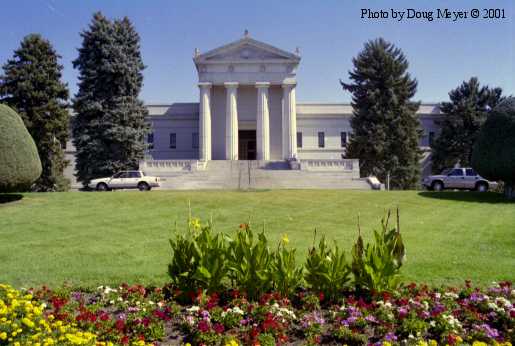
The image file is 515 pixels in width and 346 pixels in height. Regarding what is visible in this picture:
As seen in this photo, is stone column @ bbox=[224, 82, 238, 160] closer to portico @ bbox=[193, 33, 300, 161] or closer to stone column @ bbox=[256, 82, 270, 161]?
portico @ bbox=[193, 33, 300, 161]

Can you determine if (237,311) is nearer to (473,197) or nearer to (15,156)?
(15,156)

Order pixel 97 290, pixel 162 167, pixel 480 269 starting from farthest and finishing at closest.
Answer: pixel 162 167 < pixel 480 269 < pixel 97 290

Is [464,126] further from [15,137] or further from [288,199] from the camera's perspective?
[15,137]

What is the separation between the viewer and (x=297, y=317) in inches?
239

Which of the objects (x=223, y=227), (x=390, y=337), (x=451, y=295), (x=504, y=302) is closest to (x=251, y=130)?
(x=223, y=227)

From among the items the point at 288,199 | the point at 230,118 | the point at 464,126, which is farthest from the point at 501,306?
the point at 464,126

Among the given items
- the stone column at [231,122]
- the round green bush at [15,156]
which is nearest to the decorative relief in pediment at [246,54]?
the stone column at [231,122]

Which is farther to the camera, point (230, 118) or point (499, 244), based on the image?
point (230, 118)

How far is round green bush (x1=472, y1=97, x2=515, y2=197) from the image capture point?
19453 millimetres

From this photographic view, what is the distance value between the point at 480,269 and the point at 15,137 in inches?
737

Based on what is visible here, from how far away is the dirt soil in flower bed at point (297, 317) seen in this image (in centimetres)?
550

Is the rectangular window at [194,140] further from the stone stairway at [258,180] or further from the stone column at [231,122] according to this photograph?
the stone stairway at [258,180]

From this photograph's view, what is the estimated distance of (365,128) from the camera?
1581 inches

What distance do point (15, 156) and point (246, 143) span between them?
32126 millimetres
